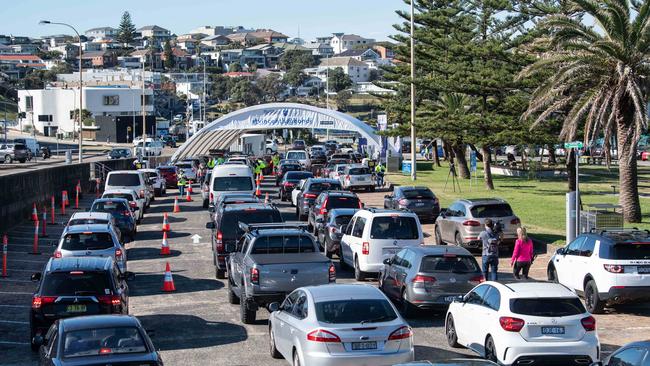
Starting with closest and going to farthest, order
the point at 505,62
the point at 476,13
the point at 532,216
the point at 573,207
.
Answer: the point at 573,207
the point at 532,216
the point at 505,62
the point at 476,13

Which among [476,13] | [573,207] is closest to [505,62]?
[476,13]

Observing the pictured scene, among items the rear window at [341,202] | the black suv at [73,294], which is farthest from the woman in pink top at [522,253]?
the rear window at [341,202]

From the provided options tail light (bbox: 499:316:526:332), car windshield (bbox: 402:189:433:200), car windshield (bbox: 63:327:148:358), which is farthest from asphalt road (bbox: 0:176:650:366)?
car windshield (bbox: 402:189:433:200)

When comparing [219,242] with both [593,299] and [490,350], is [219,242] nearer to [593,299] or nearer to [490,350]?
[593,299]

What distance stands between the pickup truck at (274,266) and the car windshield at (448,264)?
5.81 feet

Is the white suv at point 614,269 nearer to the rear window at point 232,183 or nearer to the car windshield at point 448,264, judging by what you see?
the car windshield at point 448,264

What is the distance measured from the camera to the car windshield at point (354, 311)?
13.5m

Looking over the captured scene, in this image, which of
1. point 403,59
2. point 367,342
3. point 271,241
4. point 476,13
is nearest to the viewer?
point 367,342

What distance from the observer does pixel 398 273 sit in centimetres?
1950

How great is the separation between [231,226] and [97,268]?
691 cm

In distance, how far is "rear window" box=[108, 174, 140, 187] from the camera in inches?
1590

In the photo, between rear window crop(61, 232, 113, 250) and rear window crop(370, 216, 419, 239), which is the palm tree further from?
rear window crop(61, 232, 113, 250)

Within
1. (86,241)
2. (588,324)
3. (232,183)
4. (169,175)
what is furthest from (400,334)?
(169,175)

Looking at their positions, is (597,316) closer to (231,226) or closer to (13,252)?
(231,226)
